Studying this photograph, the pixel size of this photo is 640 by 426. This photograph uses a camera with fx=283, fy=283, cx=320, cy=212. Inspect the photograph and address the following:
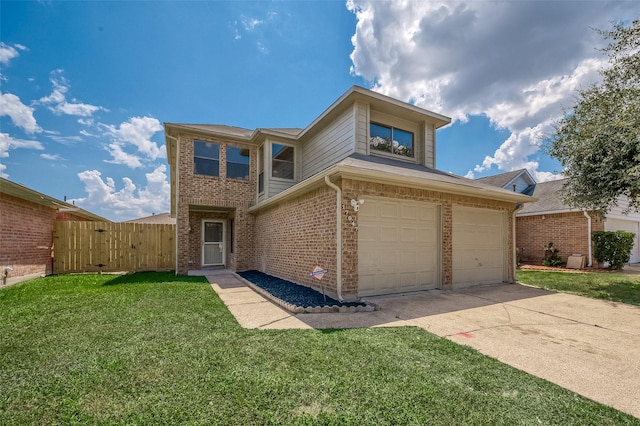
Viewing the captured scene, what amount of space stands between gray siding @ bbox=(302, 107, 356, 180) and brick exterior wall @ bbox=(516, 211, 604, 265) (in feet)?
37.9

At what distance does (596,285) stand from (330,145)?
9078 millimetres

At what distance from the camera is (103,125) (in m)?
11.7

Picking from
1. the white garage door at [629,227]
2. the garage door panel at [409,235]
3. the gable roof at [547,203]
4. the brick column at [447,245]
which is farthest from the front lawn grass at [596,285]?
the white garage door at [629,227]

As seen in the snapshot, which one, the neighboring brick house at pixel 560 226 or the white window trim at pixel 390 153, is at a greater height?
the white window trim at pixel 390 153

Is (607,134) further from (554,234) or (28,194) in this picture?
(28,194)

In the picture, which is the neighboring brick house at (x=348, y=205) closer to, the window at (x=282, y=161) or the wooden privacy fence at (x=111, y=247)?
the window at (x=282, y=161)

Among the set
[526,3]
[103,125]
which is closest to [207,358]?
[526,3]

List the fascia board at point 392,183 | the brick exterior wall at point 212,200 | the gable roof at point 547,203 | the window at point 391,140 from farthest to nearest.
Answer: the gable roof at point 547,203 → the brick exterior wall at point 212,200 → the window at point 391,140 → the fascia board at point 392,183

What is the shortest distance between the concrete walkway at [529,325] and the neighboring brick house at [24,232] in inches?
238

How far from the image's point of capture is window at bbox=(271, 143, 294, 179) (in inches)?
428

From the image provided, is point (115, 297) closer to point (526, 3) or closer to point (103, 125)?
point (103, 125)

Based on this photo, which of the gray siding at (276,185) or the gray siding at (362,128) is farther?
the gray siding at (276,185)

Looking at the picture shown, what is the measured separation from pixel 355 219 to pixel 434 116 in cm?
Answer: 569

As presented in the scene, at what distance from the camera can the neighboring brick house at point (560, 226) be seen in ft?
42.2
